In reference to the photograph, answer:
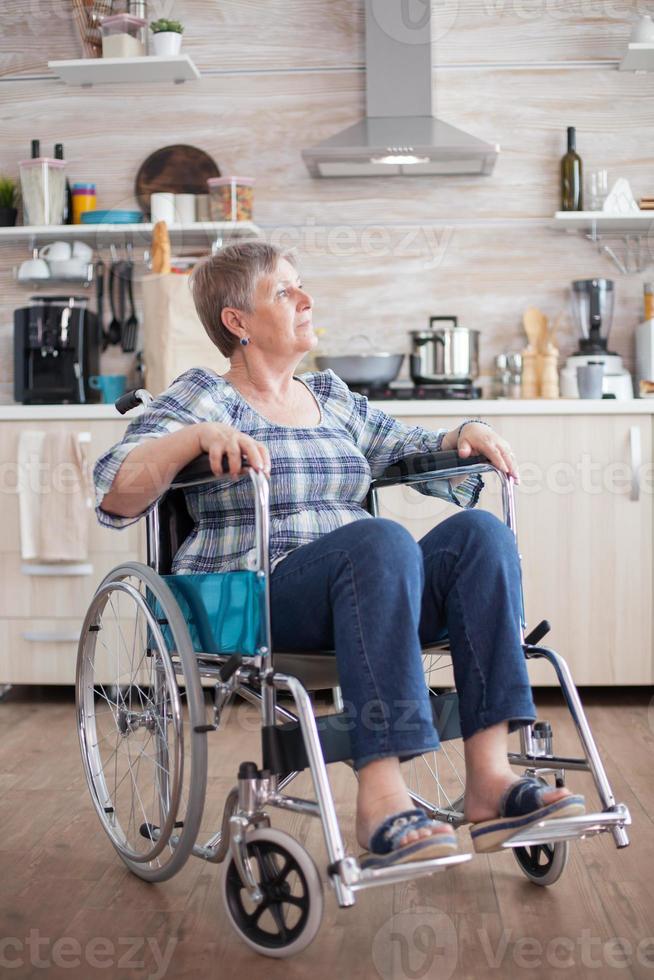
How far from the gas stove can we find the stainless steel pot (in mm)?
27

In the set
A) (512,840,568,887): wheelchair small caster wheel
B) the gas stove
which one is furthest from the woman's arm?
the gas stove

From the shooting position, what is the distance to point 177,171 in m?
3.79

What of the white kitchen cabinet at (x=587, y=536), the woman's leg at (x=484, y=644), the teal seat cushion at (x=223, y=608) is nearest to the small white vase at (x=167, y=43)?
the white kitchen cabinet at (x=587, y=536)

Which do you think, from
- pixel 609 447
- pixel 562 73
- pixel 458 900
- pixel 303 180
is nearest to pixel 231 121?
pixel 303 180

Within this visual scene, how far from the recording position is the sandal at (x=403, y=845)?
140 cm

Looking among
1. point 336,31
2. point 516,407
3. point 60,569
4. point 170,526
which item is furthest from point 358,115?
point 170,526

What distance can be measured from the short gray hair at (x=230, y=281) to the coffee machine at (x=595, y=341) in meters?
1.68

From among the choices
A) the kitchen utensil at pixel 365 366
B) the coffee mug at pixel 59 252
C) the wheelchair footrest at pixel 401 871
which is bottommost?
the wheelchair footrest at pixel 401 871

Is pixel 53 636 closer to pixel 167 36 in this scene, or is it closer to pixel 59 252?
pixel 59 252

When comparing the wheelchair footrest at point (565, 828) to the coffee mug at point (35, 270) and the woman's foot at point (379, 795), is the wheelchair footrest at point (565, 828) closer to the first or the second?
the woman's foot at point (379, 795)

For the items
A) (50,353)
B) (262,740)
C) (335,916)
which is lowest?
(335,916)

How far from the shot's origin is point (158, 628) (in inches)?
65.6

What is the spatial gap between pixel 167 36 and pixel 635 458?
1.96m

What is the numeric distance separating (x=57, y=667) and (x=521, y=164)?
7.02 feet
